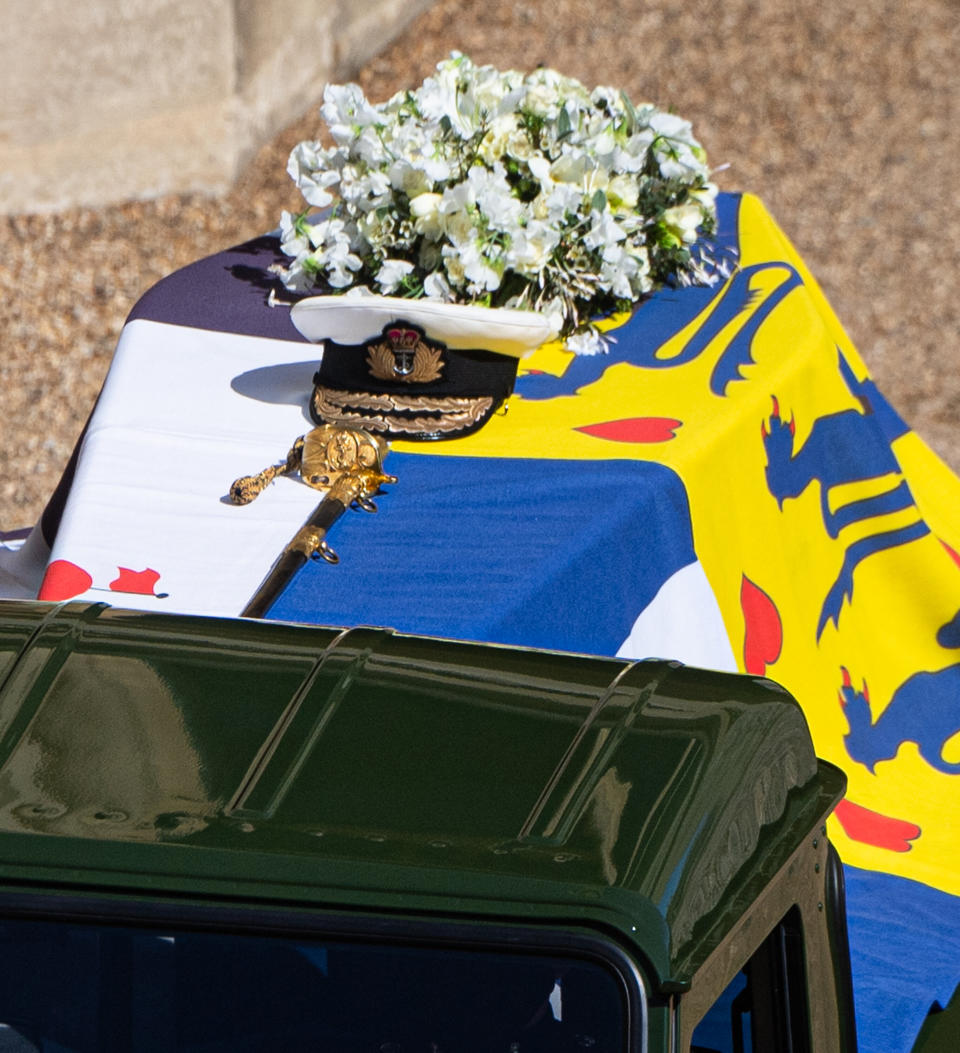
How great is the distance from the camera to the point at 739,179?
923cm

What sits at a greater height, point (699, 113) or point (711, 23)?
point (711, 23)

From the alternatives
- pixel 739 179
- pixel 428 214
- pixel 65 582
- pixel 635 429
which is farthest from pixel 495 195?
pixel 739 179

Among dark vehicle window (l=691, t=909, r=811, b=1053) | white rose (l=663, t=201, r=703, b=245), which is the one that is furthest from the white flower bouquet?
dark vehicle window (l=691, t=909, r=811, b=1053)

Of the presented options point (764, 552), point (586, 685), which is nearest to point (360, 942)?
point (586, 685)

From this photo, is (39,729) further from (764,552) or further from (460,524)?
(764,552)

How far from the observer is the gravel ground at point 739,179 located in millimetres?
7773

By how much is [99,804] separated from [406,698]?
13.1 inches

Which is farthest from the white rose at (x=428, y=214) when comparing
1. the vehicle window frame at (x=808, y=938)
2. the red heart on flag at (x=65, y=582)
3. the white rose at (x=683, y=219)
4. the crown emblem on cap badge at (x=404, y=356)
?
the vehicle window frame at (x=808, y=938)

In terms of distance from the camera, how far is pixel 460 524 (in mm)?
3006

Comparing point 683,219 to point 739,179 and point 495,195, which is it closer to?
point 495,195

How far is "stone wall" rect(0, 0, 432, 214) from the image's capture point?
823cm

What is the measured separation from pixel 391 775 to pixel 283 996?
23 centimetres

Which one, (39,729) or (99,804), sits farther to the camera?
(39,729)

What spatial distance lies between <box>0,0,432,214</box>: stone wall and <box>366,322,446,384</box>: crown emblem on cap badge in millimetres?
5725
